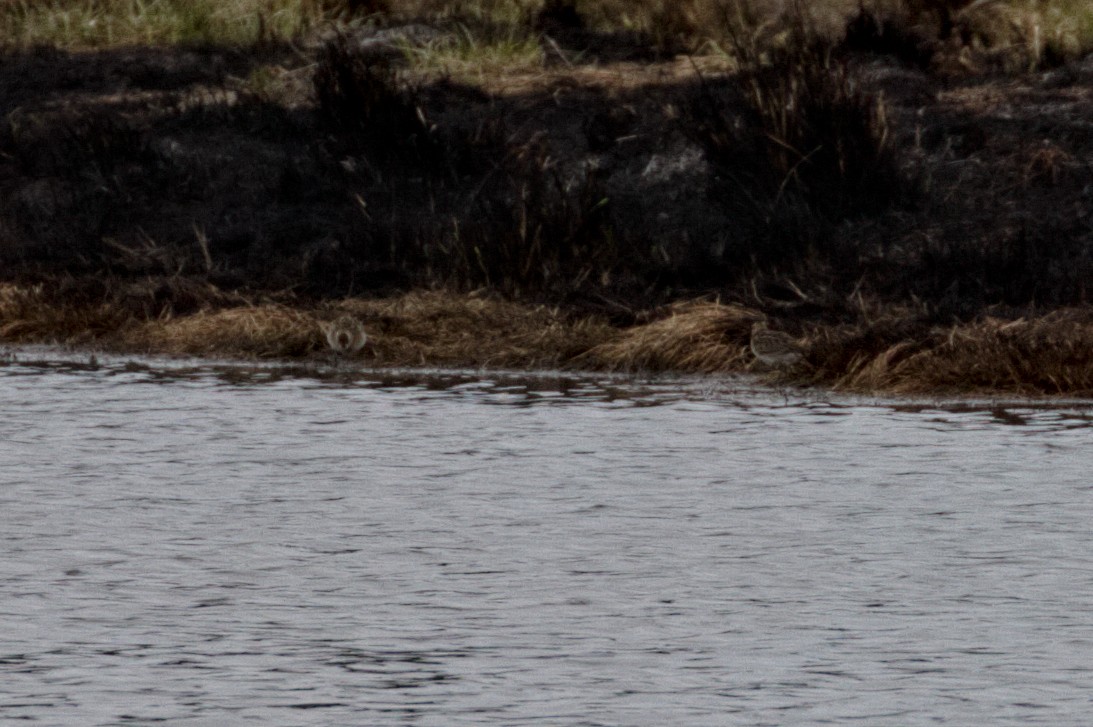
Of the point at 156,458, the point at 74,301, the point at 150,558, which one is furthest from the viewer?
the point at 74,301

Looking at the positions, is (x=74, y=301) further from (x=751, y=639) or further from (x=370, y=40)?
(x=751, y=639)

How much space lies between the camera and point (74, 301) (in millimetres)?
18703

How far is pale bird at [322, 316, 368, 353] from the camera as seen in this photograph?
661 inches

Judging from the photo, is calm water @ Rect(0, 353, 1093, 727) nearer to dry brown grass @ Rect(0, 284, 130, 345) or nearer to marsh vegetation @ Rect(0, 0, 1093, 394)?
marsh vegetation @ Rect(0, 0, 1093, 394)

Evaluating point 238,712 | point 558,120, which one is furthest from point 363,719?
point 558,120

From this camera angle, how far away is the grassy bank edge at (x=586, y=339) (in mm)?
14570

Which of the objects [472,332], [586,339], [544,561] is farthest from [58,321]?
[544,561]

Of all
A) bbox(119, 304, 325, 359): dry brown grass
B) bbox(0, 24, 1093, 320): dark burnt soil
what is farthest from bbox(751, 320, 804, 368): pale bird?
bbox(119, 304, 325, 359): dry brown grass

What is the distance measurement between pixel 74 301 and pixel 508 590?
10.9m

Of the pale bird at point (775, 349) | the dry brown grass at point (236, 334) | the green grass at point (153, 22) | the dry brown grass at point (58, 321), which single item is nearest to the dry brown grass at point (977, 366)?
the pale bird at point (775, 349)

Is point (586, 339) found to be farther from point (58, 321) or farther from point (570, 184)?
point (570, 184)

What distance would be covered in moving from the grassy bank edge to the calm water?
638mm

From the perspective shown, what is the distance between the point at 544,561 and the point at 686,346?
23.6 feet

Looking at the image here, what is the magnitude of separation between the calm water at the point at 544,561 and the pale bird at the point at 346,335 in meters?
2.21
